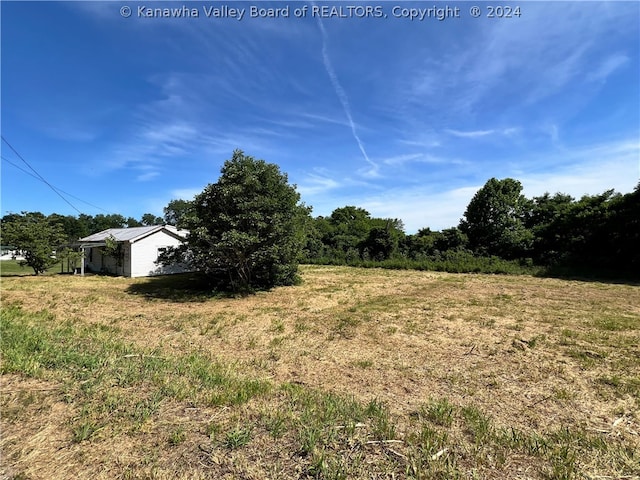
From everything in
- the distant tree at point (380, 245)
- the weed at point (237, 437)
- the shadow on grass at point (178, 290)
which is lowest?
the weed at point (237, 437)

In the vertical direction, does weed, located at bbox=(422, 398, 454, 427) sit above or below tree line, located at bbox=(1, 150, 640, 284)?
below

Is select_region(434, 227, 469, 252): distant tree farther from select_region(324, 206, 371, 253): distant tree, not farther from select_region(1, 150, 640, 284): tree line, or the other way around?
select_region(324, 206, 371, 253): distant tree

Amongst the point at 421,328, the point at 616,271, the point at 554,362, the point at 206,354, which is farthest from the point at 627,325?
the point at 616,271

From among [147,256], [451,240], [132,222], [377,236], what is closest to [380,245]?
[377,236]

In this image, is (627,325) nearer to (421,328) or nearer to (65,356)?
(421,328)

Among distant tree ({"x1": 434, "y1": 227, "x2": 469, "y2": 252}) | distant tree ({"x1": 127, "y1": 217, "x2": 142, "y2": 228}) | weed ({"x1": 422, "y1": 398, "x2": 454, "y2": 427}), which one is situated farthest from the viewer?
distant tree ({"x1": 127, "y1": 217, "x2": 142, "y2": 228})

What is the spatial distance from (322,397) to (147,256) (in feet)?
53.3

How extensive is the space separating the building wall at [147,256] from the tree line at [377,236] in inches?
78.2

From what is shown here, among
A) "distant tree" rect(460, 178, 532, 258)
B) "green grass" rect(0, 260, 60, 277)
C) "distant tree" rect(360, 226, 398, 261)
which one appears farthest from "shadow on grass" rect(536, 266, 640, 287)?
"green grass" rect(0, 260, 60, 277)

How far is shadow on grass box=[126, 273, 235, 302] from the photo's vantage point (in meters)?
10.8

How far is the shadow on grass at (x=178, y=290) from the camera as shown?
1084 cm

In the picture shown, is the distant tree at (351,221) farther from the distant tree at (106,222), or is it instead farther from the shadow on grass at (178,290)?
the distant tree at (106,222)

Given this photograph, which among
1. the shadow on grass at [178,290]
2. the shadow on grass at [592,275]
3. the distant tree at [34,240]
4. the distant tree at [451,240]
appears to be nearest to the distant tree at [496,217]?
the distant tree at [451,240]

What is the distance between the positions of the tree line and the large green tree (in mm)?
34
